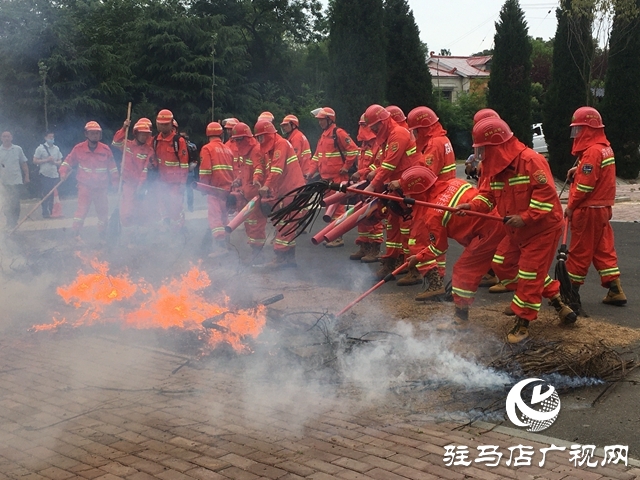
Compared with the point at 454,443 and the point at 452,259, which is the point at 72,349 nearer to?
the point at 454,443

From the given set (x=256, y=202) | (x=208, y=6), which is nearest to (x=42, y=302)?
(x=256, y=202)

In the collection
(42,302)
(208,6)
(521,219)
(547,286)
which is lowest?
(42,302)

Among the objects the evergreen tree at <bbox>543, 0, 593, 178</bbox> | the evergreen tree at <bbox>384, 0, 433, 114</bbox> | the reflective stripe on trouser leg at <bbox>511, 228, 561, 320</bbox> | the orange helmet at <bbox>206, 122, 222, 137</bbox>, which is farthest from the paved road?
the evergreen tree at <bbox>384, 0, 433, 114</bbox>

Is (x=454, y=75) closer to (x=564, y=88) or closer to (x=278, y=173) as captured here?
(x=564, y=88)

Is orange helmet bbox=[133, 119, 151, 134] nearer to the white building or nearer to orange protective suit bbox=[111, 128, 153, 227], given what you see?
orange protective suit bbox=[111, 128, 153, 227]

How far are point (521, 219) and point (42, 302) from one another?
4.94 m

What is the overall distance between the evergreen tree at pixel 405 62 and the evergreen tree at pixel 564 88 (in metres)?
5.42

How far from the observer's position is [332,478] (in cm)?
392

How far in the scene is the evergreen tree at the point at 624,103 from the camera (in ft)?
73.3

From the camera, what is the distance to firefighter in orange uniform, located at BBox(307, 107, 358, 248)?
11.8 metres

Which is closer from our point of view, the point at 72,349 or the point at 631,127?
the point at 72,349

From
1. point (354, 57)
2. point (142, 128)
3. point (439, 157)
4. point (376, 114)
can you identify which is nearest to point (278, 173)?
point (376, 114)

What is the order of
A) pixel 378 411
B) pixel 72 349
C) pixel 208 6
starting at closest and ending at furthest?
pixel 378 411 → pixel 72 349 → pixel 208 6

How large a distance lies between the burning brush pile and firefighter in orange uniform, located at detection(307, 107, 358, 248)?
443 cm
